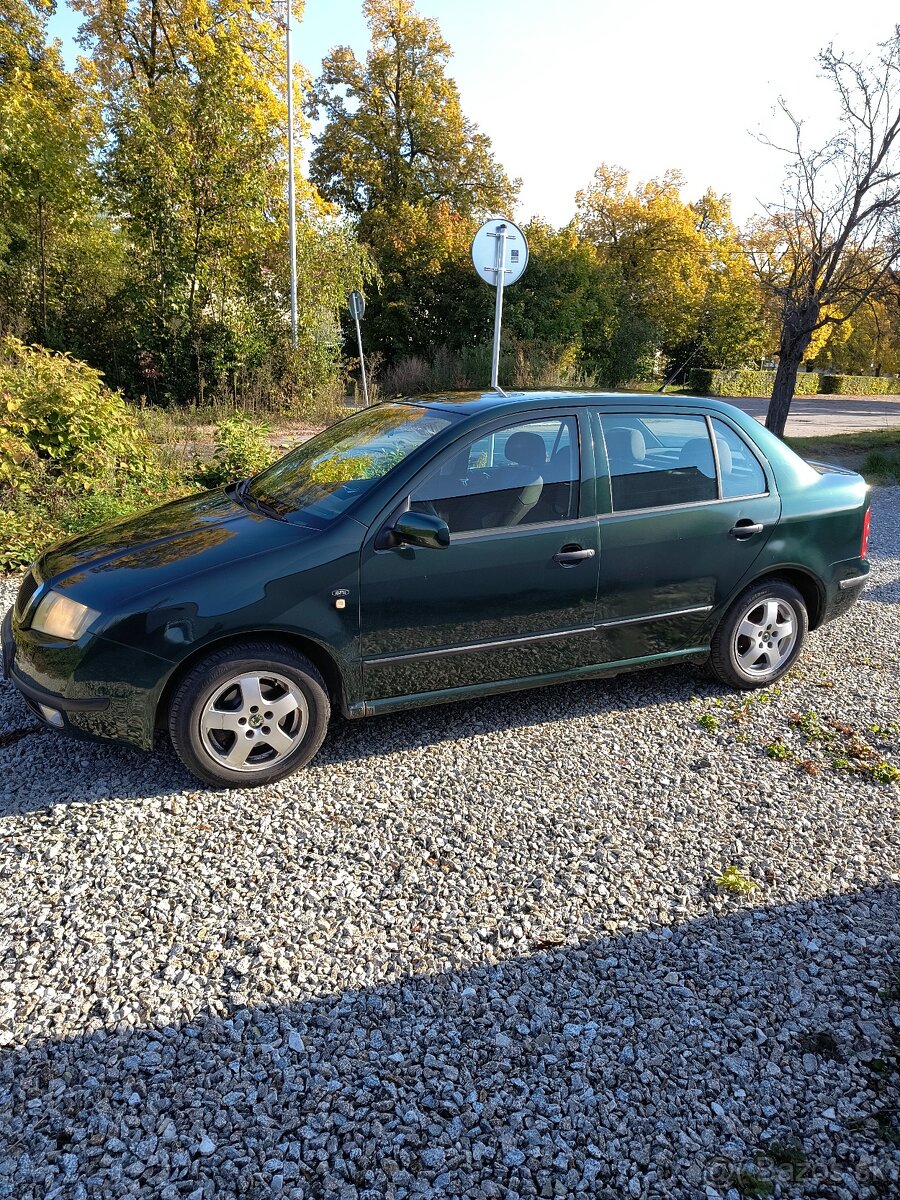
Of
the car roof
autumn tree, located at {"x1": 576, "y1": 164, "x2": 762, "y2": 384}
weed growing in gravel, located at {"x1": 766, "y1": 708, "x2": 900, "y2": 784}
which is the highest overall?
autumn tree, located at {"x1": 576, "y1": 164, "x2": 762, "y2": 384}

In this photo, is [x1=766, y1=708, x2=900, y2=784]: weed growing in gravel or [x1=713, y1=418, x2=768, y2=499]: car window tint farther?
[x1=713, y1=418, x2=768, y2=499]: car window tint

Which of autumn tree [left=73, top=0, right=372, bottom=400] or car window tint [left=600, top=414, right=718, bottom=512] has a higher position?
autumn tree [left=73, top=0, right=372, bottom=400]

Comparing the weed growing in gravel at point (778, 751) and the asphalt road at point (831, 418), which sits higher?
the asphalt road at point (831, 418)

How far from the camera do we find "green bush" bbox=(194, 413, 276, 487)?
28.5 ft

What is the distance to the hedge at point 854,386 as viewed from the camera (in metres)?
49.7

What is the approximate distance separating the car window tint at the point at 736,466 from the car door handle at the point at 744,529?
0.53 ft

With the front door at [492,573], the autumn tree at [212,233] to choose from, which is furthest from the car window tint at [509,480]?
the autumn tree at [212,233]

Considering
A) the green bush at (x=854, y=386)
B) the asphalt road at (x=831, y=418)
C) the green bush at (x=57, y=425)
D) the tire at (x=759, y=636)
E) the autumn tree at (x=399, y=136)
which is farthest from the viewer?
the green bush at (x=854, y=386)

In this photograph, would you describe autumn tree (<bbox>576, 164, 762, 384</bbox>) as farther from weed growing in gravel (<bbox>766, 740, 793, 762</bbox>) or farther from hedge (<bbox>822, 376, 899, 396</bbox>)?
weed growing in gravel (<bbox>766, 740, 793, 762</bbox>)

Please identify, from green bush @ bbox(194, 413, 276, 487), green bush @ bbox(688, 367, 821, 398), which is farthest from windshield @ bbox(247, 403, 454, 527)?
green bush @ bbox(688, 367, 821, 398)

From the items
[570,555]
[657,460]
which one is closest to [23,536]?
[570,555]

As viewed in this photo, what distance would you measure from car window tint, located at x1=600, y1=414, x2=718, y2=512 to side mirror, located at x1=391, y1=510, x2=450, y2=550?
105 cm

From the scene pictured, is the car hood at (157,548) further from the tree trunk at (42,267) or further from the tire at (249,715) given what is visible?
the tree trunk at (42,267)

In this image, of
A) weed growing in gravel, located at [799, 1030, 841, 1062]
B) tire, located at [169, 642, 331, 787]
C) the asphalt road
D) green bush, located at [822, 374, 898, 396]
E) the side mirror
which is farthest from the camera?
green bush, located at [822, 374, 898, 396]
